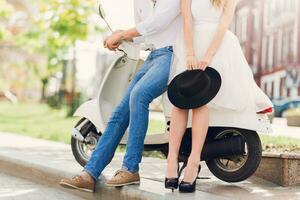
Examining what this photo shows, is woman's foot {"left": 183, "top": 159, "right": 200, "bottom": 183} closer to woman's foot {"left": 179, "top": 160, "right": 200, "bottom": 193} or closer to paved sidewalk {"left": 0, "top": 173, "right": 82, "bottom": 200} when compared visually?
woman's foot {"left": 179, "top": 160, "right": 200, "bottom": 193}

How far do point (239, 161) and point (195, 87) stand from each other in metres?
0.79

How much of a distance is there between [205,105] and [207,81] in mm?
157

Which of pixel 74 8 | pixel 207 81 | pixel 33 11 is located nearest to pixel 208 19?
pixel 207 81

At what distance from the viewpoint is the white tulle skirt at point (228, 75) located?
421cm

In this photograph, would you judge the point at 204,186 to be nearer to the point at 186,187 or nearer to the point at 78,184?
the point at 186,187

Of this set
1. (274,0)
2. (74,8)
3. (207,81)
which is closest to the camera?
(207,81)

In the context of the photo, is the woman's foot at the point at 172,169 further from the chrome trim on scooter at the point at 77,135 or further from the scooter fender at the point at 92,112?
the chrome trim on scooter at the point at 77,135

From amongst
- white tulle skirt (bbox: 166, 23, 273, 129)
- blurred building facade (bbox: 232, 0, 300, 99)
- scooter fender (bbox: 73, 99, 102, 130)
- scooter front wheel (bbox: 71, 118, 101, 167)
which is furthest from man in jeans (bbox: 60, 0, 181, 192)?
blurred building facade (bbox: 232, 0, 300, 99)

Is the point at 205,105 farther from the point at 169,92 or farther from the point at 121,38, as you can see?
the point at 121,38

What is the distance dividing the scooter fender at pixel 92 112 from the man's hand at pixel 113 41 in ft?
2.63

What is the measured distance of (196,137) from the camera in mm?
4121

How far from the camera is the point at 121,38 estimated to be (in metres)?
4.62

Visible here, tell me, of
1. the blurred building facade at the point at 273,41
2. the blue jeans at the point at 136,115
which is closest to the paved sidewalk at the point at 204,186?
the blue jeans at the point at 136,115

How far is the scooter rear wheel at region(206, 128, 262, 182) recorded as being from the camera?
4434 mm
